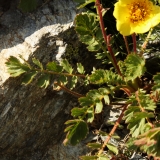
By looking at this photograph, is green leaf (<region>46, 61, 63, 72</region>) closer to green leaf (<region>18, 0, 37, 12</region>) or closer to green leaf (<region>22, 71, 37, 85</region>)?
green leaf (<region>22, 71, 37, 85</region>)

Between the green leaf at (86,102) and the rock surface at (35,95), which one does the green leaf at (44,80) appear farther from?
the green leaf at (86,102)

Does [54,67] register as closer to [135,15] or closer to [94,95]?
[94,95]

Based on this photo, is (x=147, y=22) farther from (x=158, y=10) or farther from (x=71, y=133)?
(x=71, y=133)

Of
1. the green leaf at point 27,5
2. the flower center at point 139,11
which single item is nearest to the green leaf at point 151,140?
the flower center at point 139,11

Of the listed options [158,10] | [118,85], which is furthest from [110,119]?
[158,10]

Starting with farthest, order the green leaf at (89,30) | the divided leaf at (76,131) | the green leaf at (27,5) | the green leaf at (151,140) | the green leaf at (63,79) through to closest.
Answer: the green leaf at (27,5)
the green leaf at (63,79)
the green leaf at (89,30)
the divided leaf at (76,131)
the green leaf at (151,140)

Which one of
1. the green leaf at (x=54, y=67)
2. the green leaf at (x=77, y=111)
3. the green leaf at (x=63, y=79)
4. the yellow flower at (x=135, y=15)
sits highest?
the yellow flower at (x=135, y=15)

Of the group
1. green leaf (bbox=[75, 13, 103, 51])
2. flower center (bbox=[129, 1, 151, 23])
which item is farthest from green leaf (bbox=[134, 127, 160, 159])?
green leaf (bbox=[75, 13, 103, 51])
